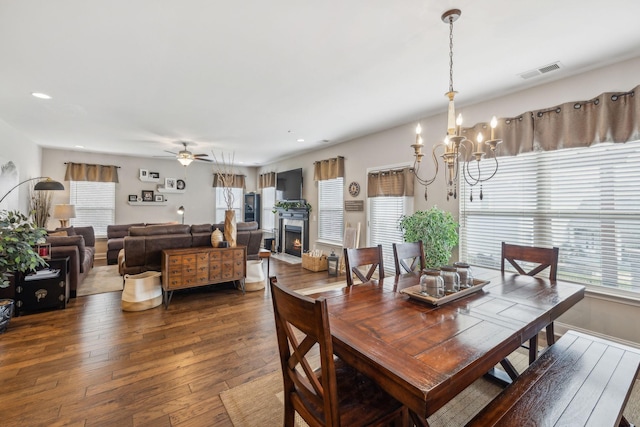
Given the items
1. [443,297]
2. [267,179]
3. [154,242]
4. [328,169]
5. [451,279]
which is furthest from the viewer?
[267,179]

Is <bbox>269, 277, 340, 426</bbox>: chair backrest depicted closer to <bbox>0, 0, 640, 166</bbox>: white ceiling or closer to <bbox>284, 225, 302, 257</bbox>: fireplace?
<bbox>0, 0, 640, 166</bbox>: white ceiling

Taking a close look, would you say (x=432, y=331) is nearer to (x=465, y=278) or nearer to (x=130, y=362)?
(x=465, y=278)

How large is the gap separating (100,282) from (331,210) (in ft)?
14.3

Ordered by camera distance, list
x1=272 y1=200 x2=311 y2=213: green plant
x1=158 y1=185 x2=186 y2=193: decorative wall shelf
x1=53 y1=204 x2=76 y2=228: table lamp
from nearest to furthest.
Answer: x1=53 y1=204 x2=76 y2=228: table lamp
x1=272 y1=200 x2=311 y2=213: green plant
x1=158 y1=185 x2=186 y2=193: decorative wall shelf

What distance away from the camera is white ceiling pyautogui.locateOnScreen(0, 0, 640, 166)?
1.90 meters

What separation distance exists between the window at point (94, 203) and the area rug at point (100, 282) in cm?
185

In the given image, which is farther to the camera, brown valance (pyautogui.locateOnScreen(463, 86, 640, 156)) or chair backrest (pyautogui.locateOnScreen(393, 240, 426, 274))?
chair backrest (pyautogui.locateOnScreen(393, 240, 426, 274))

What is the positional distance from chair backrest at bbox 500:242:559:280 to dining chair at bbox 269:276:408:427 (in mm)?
1911

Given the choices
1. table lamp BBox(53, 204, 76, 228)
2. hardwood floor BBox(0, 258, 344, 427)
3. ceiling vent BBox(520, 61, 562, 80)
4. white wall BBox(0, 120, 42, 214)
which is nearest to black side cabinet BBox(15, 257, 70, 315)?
hardwood floor BBox(0, 258, 344, 427)

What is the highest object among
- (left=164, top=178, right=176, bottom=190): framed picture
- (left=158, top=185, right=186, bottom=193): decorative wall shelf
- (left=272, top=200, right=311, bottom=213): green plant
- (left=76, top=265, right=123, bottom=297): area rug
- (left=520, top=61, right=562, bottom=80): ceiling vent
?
(left=520, top=61, right=562, bottom=80): ceiling vent

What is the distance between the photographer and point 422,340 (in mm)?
1229

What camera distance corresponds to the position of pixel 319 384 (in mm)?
1161

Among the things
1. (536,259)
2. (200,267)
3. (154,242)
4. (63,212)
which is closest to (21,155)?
(63,212)

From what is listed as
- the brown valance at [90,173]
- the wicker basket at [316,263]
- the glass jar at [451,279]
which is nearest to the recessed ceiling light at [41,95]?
the brown valance at [90,173]
